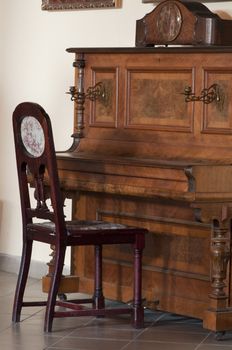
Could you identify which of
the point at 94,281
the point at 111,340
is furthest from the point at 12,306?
the point at 111,340

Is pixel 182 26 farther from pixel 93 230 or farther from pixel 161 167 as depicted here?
pixel 93 230

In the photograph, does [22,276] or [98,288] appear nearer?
[22,276]

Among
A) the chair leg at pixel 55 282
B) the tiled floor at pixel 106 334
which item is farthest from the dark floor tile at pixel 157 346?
the chair leg at pixel 55 282

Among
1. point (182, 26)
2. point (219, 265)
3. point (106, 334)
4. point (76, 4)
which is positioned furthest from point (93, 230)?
point (76, 4)

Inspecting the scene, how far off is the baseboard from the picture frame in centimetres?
161

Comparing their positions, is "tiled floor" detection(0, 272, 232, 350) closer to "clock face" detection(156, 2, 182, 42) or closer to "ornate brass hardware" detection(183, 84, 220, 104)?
"ornate brass hardware" detection(183, 84, 220, 104)

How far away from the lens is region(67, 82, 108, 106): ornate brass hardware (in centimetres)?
586

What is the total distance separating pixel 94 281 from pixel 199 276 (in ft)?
2.12

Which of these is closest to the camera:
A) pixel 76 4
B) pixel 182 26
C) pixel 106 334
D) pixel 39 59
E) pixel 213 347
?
pixel 213 347

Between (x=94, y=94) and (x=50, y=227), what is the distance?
921 mm

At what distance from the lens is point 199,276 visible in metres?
5.44

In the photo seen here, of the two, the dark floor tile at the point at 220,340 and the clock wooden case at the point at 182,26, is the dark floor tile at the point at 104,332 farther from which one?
the clock wooden case at the point at 182,26

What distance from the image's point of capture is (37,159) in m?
5.28

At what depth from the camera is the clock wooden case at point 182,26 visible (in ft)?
17.6
